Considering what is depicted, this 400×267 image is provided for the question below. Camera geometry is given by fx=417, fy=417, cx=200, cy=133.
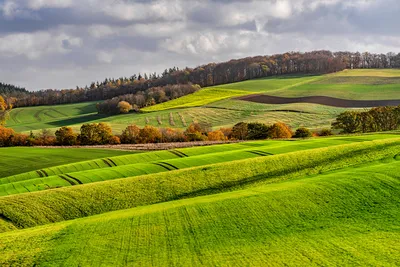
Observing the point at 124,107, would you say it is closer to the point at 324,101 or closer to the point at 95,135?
the point at 95,135

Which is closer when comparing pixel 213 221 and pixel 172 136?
pixel 213 221

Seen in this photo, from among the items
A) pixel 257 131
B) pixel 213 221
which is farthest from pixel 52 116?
pixel 213 221

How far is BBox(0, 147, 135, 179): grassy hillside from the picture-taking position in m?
52.7

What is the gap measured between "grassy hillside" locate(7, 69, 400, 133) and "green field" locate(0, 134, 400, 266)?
61570 mm

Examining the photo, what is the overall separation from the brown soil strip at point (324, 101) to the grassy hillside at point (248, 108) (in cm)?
386

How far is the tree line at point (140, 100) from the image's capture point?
476 feet

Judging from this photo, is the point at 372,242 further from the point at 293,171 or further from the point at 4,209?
the point at 4,209

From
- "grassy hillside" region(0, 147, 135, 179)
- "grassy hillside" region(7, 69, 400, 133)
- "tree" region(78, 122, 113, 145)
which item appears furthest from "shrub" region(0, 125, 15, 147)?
"grassy hillside" region(7, 69, 400, 133)

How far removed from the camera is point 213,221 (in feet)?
73.5

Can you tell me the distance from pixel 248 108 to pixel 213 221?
97885 mm

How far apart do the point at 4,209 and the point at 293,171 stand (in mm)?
22397

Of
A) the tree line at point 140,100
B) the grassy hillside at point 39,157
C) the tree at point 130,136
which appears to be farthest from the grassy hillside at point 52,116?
the grassy hillside at point 39,157

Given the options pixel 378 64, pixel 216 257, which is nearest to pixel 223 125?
pixel 216 257

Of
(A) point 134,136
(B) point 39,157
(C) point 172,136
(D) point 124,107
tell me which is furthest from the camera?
(D) point 124,107
